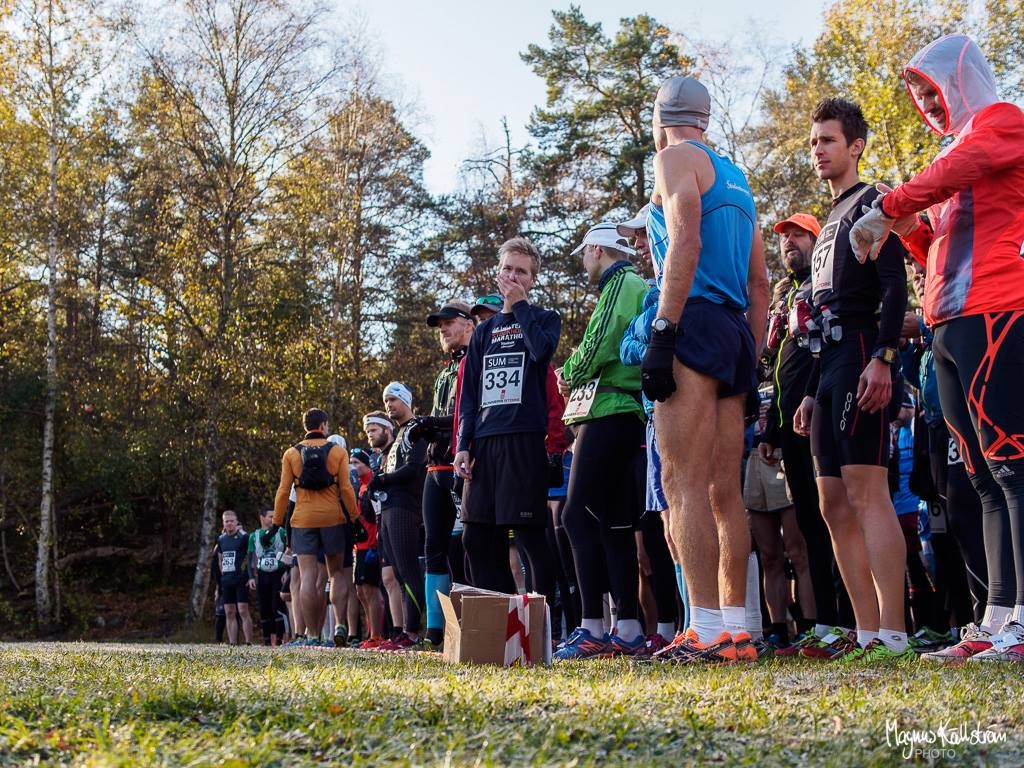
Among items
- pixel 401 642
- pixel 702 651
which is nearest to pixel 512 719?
pixel 702 651

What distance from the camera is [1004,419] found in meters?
4.11

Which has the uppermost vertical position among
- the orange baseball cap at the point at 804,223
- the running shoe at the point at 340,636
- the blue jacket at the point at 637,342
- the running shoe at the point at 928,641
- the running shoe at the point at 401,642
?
the orange baseball cap at the point at 804,223

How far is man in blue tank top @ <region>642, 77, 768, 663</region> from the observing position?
183 inches

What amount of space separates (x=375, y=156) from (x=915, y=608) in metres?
23.8

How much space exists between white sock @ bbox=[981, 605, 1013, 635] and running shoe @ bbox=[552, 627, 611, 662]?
79.4 inches

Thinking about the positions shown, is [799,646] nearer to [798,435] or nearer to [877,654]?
[877,654]

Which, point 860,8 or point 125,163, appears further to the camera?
point 125,163

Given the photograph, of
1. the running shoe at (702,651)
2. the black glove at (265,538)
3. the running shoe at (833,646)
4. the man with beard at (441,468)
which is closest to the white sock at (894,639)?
the running shoe at (833,646)

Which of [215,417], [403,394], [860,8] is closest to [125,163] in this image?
[215,417]

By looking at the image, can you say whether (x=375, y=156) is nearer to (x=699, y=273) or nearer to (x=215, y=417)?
(x=215, y=417)

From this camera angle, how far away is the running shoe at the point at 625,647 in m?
5.90

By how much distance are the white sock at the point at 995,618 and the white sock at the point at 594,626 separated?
2.16 m

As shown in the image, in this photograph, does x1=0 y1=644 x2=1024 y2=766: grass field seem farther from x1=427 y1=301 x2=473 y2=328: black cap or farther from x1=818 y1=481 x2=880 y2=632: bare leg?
x1=427 y1=301 x2=473 y2=328: black cap

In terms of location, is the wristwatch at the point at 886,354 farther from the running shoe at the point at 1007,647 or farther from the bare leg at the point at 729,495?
the running shoe at the point at 1007,647
